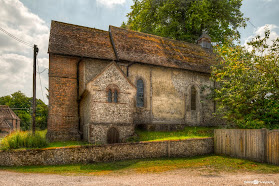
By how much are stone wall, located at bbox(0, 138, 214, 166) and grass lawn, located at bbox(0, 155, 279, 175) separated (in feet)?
1.55

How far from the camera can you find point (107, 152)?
13.8 meters

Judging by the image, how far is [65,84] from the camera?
768 inches

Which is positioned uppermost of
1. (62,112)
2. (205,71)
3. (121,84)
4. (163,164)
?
(205,71)

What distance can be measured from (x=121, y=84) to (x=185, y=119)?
9213 mm

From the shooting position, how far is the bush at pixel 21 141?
13.7m

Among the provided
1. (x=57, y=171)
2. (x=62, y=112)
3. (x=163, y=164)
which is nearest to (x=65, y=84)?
(x=62, y=112)

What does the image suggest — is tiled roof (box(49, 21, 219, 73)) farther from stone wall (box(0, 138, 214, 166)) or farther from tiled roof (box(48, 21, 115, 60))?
stone wall (box(0, 138, 214, 166))

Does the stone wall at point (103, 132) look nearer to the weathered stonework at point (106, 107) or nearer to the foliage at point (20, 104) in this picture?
the weathered stonework at point (106, 107)

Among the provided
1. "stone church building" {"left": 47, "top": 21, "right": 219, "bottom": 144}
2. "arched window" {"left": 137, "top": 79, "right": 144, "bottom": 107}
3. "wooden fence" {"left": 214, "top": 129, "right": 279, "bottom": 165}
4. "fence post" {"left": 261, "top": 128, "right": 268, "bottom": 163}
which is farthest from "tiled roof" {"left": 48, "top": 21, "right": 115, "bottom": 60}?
"fence post" {"left": 261, "top": 128, "right": 268, "bottom": 163}

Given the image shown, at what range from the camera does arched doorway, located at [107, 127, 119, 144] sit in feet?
55.9

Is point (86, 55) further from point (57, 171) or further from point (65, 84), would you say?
point (57, 171)

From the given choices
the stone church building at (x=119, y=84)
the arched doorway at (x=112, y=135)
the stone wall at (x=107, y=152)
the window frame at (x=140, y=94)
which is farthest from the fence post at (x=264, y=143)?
the window frame at (x=140, y=94)

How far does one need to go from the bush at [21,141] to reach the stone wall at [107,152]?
1.00m

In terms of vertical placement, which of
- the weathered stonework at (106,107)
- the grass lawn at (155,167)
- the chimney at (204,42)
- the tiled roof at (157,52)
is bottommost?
the grass lawn at (155,167)
